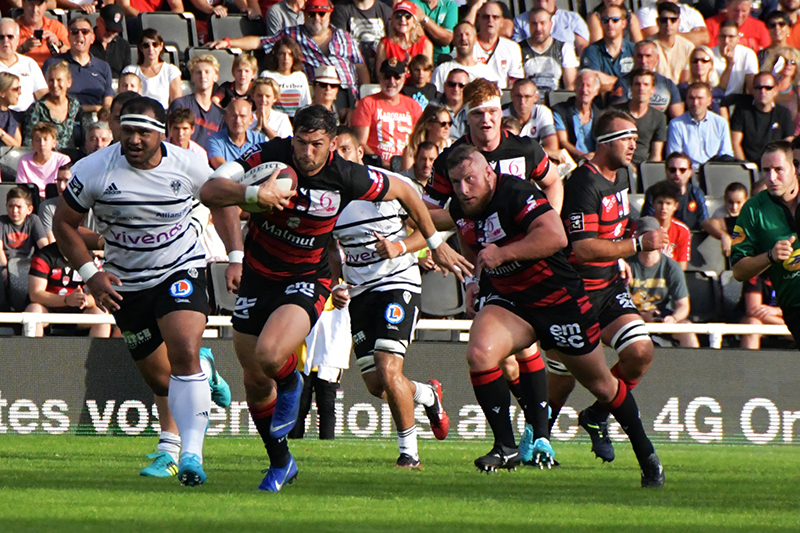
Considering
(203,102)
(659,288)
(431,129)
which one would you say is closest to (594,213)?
(431,129)

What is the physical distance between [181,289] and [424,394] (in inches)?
109

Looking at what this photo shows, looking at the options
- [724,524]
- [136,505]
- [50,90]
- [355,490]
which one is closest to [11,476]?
[136,505]

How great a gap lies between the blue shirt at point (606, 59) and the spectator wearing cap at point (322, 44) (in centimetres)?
342

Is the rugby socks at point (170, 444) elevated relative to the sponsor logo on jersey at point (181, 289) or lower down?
lower down

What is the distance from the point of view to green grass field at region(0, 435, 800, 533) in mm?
5559

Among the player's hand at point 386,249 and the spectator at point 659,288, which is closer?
the player's hand at point 386,249

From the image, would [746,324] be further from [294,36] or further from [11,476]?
[11,476]

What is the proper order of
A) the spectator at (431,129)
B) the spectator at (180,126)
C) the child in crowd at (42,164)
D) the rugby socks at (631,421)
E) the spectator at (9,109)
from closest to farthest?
the rugby socks at (631,421), the spectator at (431,129), the spectator at (180,126), the child in crowd at (42,164), the spectator at (9,109)

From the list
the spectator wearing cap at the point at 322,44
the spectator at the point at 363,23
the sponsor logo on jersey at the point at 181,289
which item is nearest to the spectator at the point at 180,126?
the spectator wearing cap at the point at 322,44

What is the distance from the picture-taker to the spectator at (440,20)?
53.7 ft

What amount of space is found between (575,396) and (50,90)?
22.3 feet

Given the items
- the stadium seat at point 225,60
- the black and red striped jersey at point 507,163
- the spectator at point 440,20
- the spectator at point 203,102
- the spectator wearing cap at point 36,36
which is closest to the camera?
the black and red striped jersey at point 507,163

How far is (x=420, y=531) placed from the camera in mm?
5324

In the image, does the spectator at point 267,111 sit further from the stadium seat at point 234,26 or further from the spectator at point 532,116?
the spectator at point 532,116
